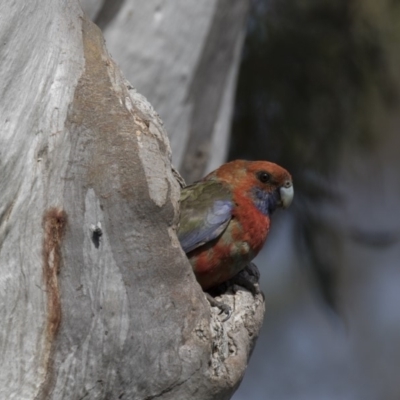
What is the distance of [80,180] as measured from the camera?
3.08m

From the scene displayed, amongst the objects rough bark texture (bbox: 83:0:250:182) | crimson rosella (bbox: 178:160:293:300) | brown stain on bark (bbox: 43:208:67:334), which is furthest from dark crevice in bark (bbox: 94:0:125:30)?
brown stain on bark (bbox: 43:208:67:334)

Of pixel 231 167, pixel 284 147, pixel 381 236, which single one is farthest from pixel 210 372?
pixel 381 236

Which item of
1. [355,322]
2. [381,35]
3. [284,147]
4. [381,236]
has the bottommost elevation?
[355,322]

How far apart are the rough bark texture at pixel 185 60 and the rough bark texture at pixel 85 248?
200 cm

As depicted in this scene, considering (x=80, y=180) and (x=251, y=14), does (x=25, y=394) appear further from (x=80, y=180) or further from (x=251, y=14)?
(x=251, y=14)

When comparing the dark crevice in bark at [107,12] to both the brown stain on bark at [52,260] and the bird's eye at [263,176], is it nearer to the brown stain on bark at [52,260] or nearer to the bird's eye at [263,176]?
the bird's eye at [263,176]

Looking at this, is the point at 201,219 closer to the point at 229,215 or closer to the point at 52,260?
the point at 229,215

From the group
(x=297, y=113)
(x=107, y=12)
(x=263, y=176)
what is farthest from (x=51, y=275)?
(x=297, y=113)

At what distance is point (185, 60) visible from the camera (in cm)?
564

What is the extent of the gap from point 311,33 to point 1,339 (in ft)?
14.7

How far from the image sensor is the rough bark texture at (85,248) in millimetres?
2953

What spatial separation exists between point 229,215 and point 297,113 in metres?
3.00

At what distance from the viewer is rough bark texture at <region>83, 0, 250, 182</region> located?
5375mm

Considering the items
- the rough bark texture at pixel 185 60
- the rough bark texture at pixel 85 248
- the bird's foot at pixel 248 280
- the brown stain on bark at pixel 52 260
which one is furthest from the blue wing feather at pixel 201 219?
the rough bark texture at pixel 185 60
